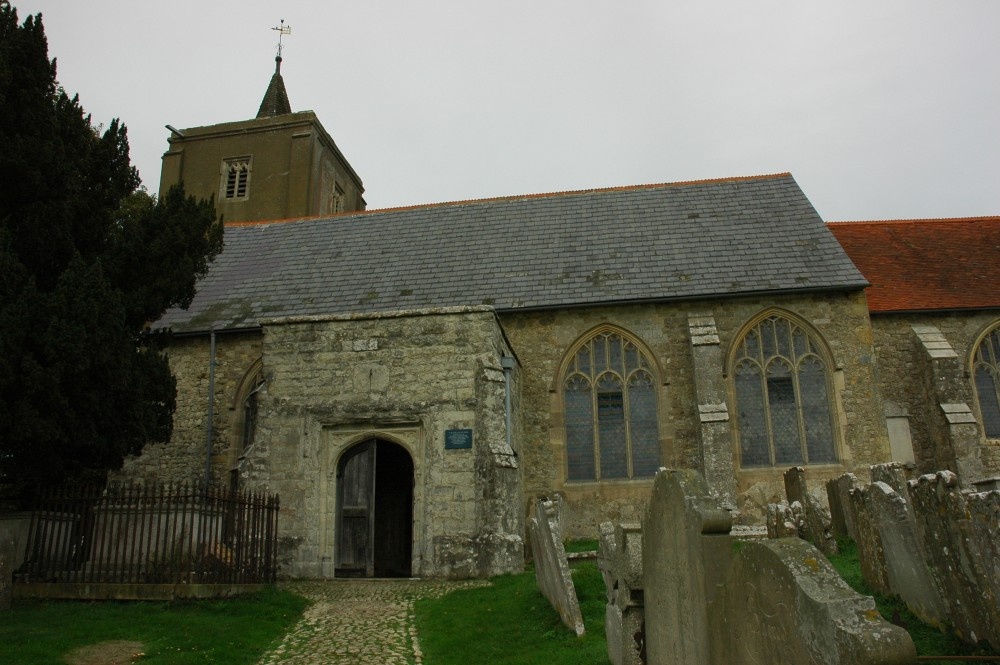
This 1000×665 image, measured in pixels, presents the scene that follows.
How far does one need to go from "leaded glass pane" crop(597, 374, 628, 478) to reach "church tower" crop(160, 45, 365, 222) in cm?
1527

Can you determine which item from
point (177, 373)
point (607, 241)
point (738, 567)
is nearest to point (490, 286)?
point (607, 241)

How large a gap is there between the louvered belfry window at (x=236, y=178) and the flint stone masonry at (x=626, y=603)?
25317 mm

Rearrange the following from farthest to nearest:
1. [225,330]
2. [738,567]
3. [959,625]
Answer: [225,330] < [959,625] < [738,567]

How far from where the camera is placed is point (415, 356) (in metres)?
12.9

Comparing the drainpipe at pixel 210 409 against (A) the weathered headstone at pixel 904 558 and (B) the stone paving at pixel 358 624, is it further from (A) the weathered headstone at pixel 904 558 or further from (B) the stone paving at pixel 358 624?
(A) the weathered headstone at pixel 904 558

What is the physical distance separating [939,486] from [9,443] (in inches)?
399

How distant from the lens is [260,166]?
92.9ft

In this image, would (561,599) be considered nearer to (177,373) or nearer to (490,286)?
(490,286)

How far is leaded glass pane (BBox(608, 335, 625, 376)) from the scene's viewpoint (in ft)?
53.9

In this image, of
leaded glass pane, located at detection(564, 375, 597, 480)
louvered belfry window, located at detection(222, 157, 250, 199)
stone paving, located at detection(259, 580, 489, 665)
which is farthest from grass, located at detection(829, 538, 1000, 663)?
louvered belfry window, located at detection(222, 157, 250, 199)

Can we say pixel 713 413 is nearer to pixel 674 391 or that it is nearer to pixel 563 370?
pixel 674 391

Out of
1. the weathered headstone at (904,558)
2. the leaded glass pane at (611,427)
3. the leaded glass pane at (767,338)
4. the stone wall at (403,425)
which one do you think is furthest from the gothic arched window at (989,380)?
the weathered headstone at (904,558)

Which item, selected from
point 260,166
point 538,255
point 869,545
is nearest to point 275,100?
point 260,166

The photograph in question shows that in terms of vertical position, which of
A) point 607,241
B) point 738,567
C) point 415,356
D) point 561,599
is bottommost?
point 561,599
